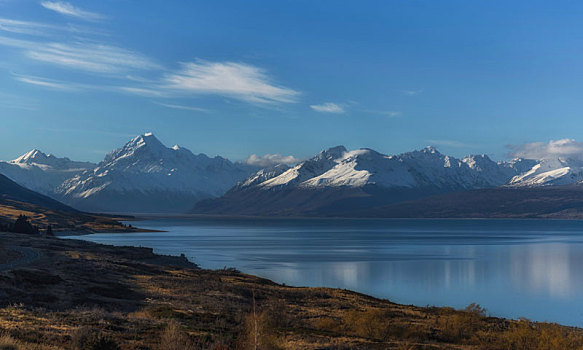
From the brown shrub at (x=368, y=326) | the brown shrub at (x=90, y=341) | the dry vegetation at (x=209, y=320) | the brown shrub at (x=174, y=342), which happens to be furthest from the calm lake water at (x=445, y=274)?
the brown shrub at (x=90, y=341)

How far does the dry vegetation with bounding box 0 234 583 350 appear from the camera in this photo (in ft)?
78.6

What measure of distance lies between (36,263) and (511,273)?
63793 millimetres

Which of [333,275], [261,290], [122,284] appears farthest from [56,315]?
[333,275]

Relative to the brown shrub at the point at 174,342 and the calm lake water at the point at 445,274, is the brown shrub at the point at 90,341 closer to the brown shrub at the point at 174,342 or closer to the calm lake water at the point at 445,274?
the brown shrub at the point at 174,342

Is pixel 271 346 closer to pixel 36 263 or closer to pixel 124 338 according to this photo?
pixel 124 338

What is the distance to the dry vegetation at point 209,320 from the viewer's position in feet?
78.6

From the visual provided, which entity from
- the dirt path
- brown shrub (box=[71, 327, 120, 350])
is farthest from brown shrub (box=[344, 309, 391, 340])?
the dirt path

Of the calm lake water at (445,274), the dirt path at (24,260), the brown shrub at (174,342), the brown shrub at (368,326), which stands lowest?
the calm lake water at (445,274)

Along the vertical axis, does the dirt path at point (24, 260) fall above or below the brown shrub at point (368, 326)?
above

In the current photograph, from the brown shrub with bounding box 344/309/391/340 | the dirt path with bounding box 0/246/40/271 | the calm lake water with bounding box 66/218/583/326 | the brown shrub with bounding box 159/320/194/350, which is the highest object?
the brown shrub with bounding box 159/320/194/350

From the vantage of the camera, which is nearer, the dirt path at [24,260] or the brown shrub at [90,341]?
the brown shrub at [90,341]

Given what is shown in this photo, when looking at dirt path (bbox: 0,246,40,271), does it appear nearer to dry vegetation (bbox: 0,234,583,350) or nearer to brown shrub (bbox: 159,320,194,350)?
dry vegetation (bbox: 0,234,583,350)

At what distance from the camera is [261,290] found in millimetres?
49531

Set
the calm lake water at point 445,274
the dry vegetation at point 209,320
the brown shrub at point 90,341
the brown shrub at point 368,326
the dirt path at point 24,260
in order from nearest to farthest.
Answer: the brown shrub at point 90,341 → the dry vegetation at point 209,320 → the brown shrub at point 368,326 → the dirt path at point 24,260 → the calm lake water at point 445,274
